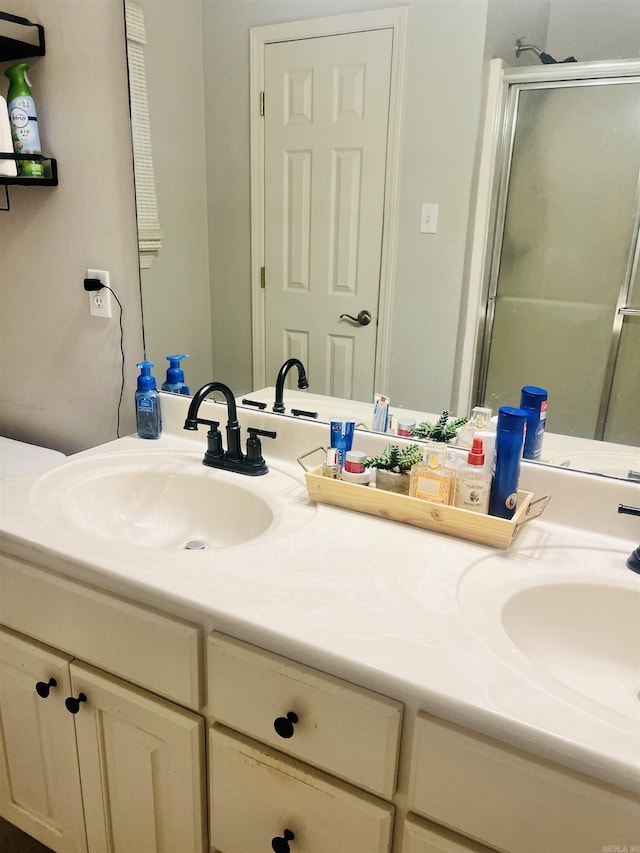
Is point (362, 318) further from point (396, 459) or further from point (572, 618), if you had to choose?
point (572, 618)

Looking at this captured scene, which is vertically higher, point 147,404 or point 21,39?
point 21,39

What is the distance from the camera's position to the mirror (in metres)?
1.08

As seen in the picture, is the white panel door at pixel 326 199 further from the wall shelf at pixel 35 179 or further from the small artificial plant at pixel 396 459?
the wall shelf at pixel 35 179

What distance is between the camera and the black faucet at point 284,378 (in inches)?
55.1

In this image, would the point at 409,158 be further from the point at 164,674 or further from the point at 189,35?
the point at 164,674

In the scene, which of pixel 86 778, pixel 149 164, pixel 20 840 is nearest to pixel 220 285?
pixel 149 164

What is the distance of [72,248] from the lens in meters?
1.57

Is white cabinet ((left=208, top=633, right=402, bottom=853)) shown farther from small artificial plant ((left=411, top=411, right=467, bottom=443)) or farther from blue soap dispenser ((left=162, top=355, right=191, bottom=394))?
blue soap dispenser ((left=162, top=355, right=191, bottom=394))

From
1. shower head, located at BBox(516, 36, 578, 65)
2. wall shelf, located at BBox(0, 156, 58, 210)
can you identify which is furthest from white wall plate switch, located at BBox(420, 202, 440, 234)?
wall shelf, located at BBox(0, 156, 58, 210)

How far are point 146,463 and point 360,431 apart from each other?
50 cm

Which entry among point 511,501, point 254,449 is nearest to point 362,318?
point 254,449

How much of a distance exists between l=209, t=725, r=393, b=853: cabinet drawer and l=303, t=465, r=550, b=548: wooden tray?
1.44 feet

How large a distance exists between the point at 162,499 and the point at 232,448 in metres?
0.20

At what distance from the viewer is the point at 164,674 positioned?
96 cm
